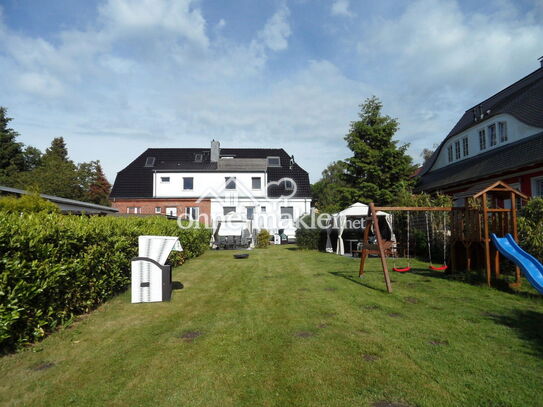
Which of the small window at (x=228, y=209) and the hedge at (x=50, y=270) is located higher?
the small window at (x=228, y=209)

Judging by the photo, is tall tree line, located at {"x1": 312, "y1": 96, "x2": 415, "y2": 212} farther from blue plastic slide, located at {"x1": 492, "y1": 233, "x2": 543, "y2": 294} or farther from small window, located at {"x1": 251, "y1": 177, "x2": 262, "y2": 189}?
blue plastic slide, located at {"x1": 492, "y1": 233, "x2": 543, "y2": 294}

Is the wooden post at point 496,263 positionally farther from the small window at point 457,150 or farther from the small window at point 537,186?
the small window at point 457,150

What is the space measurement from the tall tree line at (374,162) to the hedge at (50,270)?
58.1 feet

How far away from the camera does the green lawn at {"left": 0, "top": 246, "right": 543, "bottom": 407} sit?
310cm

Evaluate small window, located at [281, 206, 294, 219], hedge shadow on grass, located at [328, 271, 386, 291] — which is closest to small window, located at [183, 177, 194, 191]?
small window, located at [281, 206, 294, 219]

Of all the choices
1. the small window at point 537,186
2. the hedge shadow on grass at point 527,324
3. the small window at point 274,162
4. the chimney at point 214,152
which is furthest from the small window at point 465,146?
the chimney at point 214,152

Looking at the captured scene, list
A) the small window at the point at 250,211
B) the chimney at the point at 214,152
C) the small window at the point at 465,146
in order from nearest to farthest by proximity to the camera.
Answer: the small window at the point at 465,146
the small window at the point at 250,211
the chimney at the point at 214,152

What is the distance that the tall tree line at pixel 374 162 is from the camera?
22312mm

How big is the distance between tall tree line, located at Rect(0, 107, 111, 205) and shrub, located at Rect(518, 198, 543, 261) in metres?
37.1

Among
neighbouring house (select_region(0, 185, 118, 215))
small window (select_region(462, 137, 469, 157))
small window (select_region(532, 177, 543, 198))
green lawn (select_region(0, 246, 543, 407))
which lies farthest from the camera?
small window (select_region(462, 137, 469, 157))

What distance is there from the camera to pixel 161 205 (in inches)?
1252

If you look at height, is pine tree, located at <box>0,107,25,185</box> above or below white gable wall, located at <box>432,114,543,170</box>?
above

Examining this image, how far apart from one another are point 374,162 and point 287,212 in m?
11.3

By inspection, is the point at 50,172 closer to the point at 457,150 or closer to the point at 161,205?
the point at 161,205
